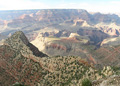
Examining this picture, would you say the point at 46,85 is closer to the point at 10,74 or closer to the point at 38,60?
the point at 38,60

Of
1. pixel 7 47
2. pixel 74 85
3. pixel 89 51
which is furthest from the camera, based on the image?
pixel 89 51

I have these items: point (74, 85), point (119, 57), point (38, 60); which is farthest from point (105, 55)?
point (74, 85)

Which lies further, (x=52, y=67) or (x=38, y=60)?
(x=38, y=60)

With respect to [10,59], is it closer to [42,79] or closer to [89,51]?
[42,79]

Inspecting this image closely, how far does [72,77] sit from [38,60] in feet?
43.7

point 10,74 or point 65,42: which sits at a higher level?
point 10,74

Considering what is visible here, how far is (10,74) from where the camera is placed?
1558 inches

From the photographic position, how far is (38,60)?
128 feet

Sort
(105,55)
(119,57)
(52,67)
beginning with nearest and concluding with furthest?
1. (52,67)
2. (119,57)
3. (105,55)

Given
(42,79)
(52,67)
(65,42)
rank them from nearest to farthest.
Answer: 1. (42,79)
2. (52,67)
3. (65,42)

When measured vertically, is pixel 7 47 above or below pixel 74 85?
above

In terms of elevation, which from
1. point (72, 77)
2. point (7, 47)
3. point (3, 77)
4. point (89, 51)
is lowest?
point (89, 51)

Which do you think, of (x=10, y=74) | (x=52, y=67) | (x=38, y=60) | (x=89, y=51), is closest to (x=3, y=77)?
(x=10, y=74)

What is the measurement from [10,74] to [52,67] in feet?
46.8
